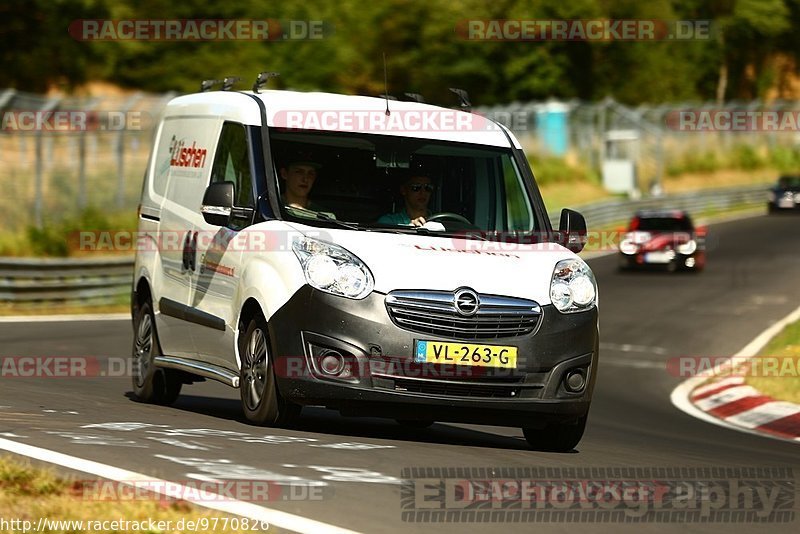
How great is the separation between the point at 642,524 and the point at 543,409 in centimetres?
251

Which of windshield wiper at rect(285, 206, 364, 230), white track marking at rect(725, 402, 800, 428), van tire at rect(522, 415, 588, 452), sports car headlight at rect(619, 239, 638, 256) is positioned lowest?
sports car headlight at rect(619, 239, 638, 256)

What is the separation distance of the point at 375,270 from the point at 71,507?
3.22 meters

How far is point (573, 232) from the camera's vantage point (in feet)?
33.0

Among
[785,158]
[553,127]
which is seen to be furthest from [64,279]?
[785,158]

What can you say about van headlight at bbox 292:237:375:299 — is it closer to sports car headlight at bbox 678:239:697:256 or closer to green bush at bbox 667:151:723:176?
sports car headlight at bbox 678:239:697:256

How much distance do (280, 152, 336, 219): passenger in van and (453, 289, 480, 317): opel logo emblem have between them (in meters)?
1.14

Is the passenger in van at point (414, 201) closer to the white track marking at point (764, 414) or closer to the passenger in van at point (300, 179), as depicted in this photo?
the passenger in van at point (300, 179)

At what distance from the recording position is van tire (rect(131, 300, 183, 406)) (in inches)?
464

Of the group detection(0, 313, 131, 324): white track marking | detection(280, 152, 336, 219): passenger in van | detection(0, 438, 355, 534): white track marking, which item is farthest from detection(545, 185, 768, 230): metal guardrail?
detection(0, 438, 355, 534): white track marking

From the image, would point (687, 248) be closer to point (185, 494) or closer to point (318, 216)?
point (318, 216)

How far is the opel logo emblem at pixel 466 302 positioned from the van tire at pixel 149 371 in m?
3.42

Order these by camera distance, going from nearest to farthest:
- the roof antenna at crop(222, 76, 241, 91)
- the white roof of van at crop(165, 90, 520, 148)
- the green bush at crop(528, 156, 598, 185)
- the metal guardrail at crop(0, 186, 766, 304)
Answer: the white roof of van at crop(165, 90, 520, 148)
the roof antenna at crop(222, 76, 241, 91)
the metal guardrail at crop(0, 186, 766, 304)
the green bush at crop(528, 156, 598, 185)

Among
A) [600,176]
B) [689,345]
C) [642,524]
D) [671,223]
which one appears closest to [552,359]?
[642,524]

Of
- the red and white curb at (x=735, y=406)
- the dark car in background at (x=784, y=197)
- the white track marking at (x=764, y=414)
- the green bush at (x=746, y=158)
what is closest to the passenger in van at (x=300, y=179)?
the red and white curb at (x=735, y=406)
